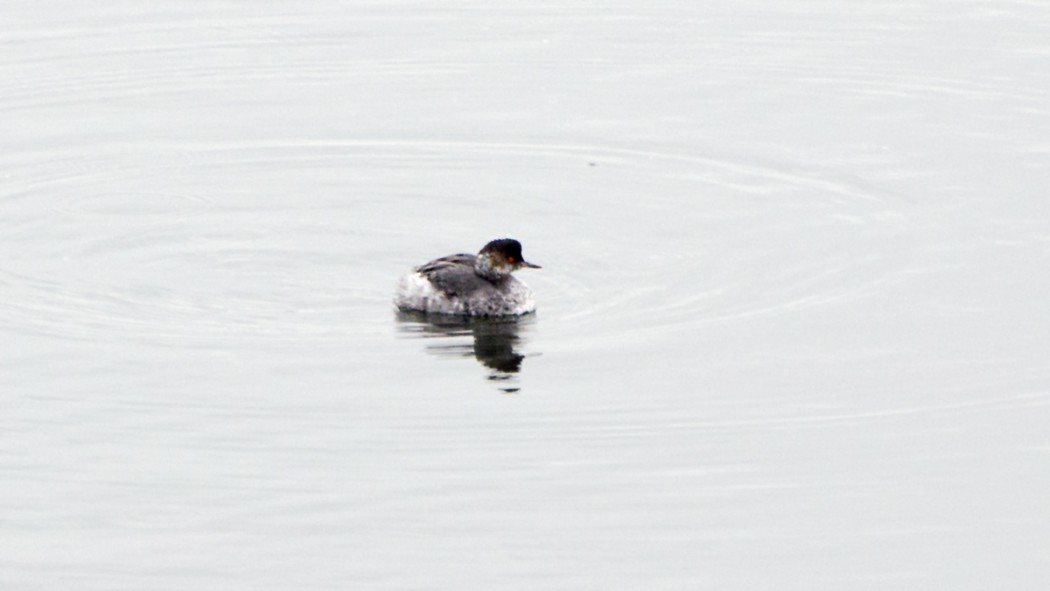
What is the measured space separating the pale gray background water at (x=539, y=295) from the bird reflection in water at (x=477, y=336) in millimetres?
102

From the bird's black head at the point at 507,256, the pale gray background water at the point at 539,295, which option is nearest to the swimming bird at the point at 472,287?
the bird's black head at the point at 507,256

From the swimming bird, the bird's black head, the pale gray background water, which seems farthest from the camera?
the bird's black head

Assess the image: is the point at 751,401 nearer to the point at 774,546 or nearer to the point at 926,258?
the point at 774,546

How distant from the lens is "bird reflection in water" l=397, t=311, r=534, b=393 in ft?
55.5

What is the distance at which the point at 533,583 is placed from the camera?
40.5ft

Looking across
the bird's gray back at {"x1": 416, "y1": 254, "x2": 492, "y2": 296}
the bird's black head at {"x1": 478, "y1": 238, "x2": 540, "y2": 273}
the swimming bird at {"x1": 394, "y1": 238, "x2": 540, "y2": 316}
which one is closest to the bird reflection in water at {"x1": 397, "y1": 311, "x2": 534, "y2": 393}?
the swimming bird at {"x1": 394, "y1": 238, "x2": 540, "y2": 316}

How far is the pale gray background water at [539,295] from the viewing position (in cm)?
1306

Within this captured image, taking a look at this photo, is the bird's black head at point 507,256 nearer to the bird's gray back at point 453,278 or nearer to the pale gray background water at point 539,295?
the bird's gray back at point 453,278

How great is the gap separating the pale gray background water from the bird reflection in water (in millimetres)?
102

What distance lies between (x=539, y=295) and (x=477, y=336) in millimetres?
1079

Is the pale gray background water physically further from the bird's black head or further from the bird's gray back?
the bird's gray back

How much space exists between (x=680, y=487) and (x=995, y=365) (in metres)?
3.49

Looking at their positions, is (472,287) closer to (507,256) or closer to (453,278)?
(453,278)

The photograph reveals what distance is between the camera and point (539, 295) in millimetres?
18781
